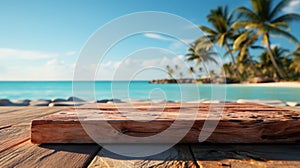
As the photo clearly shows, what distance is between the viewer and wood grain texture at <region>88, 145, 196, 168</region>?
70cm

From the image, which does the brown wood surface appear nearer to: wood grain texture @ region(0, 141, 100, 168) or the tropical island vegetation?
wood grain texture @ region(0, 141, 100, 168)

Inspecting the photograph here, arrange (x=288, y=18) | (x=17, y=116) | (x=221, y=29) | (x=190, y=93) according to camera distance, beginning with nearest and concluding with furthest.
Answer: (x=17, y=116) < (x=190, y=93) < (x=288, y=18) < (x=221, y=29)

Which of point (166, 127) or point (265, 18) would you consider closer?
point (166, 127)

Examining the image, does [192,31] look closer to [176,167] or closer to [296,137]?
[296,137]

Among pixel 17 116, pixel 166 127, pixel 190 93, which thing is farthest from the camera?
pixel 190 93

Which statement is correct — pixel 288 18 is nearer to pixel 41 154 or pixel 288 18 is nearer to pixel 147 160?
pixel 147 160

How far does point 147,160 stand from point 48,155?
1.26ft

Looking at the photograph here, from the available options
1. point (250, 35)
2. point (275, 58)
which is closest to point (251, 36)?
point (250, 35)

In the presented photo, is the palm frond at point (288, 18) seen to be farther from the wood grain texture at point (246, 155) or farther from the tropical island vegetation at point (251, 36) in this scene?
the wood grain texture at point (246, 155)

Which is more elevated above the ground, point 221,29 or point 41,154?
point 221,29

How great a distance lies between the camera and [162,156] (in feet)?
2.56

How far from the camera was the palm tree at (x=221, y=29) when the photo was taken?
1820 centimetres

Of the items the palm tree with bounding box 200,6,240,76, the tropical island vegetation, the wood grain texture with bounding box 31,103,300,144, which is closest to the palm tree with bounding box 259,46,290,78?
the tropical island vegetation

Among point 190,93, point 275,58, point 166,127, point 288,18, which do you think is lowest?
point 190,93
